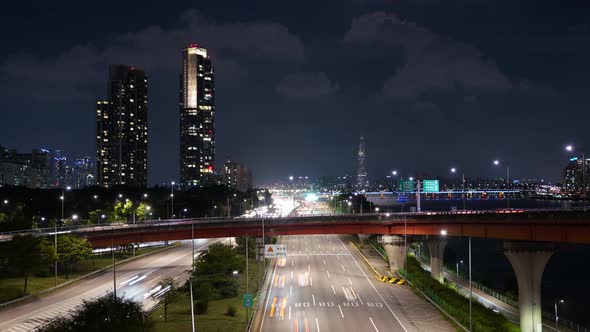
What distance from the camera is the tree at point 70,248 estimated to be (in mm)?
72500

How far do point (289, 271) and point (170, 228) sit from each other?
20742 millimetres

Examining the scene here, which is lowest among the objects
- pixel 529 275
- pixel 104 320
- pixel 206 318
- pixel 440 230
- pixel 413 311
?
pixel 413 311

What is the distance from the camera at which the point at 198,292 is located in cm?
5759

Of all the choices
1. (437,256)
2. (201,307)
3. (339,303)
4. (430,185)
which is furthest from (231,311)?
(430,185)

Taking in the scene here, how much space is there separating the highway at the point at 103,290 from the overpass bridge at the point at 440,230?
20.6 ft

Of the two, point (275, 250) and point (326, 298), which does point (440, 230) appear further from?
point (275, 250)

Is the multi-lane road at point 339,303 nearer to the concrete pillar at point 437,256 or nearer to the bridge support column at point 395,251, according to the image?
the bridge support column at point 395,251

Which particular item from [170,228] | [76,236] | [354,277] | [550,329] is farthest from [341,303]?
[76,236]

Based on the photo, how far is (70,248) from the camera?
7306 centimetres

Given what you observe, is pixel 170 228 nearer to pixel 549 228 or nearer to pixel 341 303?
pixel 341 303

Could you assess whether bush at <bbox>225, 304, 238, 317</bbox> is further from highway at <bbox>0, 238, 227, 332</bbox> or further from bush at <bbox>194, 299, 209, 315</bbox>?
highway at <bbox>0, 238, 227, 332</bbox>

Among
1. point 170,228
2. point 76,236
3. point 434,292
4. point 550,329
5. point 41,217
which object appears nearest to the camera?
point 550,329

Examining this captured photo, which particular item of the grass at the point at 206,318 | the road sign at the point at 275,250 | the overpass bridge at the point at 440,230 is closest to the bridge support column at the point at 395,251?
the overpass bridge at the point at 440,230

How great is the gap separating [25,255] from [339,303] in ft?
129
